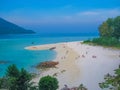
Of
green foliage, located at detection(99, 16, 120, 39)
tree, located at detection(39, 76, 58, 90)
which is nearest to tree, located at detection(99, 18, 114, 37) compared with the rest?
green foliage, located at detection(99, 16, 120, 39)

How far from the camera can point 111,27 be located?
41.6 meters

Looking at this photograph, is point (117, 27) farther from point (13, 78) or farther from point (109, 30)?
point (13, 78)

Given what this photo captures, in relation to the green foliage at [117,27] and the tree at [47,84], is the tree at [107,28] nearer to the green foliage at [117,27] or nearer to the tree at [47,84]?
the green foliage at [117,27]

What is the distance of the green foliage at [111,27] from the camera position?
135 feet

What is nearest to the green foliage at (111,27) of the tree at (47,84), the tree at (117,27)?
the tree at (117,27)

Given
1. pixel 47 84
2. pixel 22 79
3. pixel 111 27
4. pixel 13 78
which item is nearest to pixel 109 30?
pixel 111 27

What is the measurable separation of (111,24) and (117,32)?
1.38 meters

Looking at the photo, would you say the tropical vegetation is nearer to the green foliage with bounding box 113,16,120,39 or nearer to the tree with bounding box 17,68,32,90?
the green foliage with bounding box 113,16,120,39

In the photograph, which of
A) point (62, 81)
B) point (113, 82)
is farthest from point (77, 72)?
point (113, 82)

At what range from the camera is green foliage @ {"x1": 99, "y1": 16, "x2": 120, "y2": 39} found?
4125cm

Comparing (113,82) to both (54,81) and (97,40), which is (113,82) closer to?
(54,81)

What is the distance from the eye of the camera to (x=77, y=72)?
18766 millimetres

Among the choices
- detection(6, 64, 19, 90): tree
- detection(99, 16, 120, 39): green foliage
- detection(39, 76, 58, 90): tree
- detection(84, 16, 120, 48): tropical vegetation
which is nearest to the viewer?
detection(6, 64, 19, 90): tree

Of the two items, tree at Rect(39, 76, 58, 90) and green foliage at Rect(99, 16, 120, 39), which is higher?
green foliage at Rect(99, 16, 120, 39)
